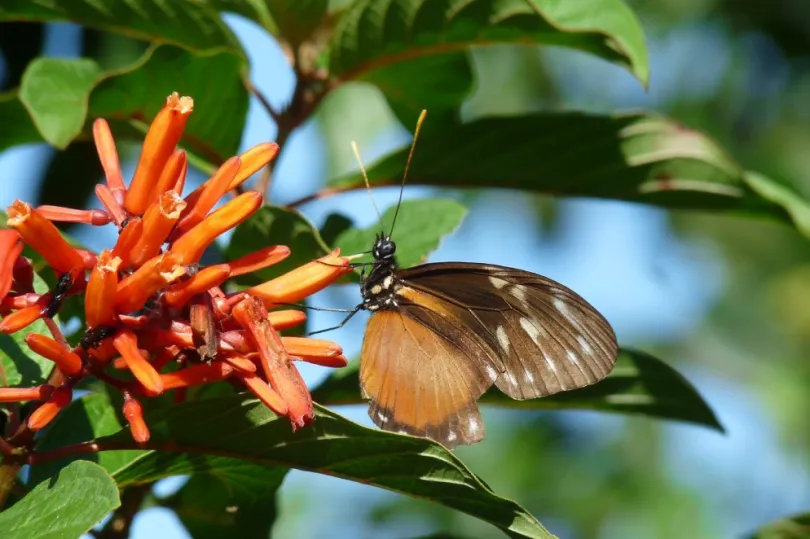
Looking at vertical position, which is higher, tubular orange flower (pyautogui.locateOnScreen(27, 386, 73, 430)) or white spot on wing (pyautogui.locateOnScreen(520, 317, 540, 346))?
white spot on wing (pyautogui.locateOnScreen(520, 317, 540, 346))

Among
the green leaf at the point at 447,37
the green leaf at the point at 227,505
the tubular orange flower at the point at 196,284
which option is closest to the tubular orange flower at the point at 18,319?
the tubular orange flower at the point at 196,284

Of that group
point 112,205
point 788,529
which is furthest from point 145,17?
point 788,529

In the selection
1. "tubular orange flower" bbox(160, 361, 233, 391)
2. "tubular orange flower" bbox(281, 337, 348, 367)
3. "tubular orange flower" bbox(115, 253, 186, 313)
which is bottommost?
"tubular orange flower" bbox(160, 361, 233, 391)

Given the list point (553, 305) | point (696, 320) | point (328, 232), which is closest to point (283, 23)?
point (328, 232)

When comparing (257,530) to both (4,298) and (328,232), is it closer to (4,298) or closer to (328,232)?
(328,232)

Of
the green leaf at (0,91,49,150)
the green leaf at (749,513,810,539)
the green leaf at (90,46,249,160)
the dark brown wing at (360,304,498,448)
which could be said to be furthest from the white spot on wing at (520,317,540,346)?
the green leaf at (0,91,49,150)

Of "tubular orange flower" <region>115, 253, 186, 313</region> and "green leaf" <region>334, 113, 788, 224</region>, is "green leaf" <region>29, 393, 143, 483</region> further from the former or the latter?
"green leaf" <region>334, 113, 788, 224</region>
